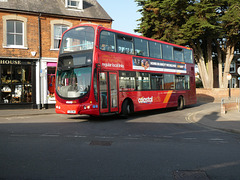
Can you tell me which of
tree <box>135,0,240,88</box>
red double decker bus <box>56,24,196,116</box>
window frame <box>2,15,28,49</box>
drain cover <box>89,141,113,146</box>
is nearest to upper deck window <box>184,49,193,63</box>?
red double decker bus <box>56,24,196,116</box>

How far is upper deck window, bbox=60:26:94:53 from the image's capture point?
11102 millimetres

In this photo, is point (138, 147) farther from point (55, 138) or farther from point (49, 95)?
point (49, 95)

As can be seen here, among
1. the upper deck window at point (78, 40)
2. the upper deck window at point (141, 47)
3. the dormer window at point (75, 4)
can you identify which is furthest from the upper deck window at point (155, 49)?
the dormer window at point (75, 4)

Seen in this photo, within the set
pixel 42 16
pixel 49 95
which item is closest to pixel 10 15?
pixel 42 16

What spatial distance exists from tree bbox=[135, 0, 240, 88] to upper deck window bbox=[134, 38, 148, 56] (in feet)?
41.6

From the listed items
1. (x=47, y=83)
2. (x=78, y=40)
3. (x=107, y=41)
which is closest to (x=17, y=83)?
(x=47, y=83)

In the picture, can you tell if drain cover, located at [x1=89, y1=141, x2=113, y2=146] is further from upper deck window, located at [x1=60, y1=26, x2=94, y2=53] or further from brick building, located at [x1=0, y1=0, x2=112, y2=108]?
brick building, located at [x1=0, y1=0, x2=112, y2=108]

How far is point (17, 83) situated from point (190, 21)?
1783cm

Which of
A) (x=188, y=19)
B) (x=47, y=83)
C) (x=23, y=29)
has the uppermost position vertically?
(x=188, y=19)

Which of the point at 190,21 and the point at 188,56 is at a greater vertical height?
the point at 190,21

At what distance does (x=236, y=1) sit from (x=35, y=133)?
992 inches

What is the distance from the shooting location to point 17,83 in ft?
57.6

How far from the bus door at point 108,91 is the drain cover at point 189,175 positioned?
715 centimetres

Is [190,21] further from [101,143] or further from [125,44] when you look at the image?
[101,143]
